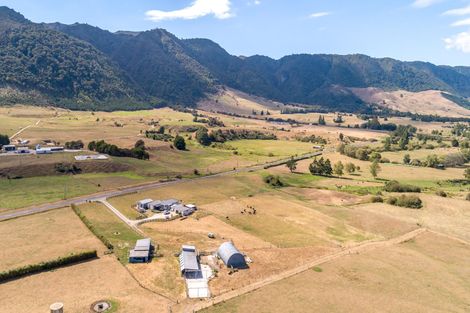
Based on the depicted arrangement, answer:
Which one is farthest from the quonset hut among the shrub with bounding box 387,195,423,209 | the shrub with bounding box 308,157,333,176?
the shrub with bounding box 308,157,333,176

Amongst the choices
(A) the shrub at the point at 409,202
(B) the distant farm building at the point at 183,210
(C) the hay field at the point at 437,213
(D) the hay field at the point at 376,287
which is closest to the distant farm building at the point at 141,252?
(D) the hay field at the point at 376,287

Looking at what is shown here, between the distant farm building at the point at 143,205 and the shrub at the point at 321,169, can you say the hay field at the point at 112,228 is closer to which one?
the distant farm building at the point at 143,205

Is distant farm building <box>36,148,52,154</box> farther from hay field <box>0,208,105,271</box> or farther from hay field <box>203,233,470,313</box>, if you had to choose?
hay field <box>203,233,470,313</box>

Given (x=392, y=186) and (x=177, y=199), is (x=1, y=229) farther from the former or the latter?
(x=392, y=186)

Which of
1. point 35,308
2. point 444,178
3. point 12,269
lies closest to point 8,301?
point 35,308

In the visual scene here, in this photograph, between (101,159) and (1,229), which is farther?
(101,159)
